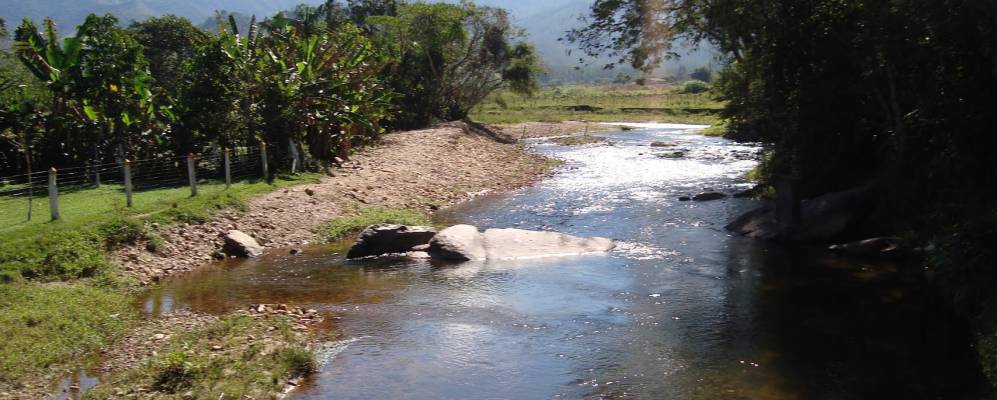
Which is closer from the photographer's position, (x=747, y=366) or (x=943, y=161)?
(x=747, y=366)

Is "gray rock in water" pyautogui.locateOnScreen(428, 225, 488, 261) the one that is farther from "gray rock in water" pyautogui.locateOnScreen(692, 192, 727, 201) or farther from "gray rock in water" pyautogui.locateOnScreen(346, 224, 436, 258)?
"gray rock in water" pyautogui.locateOnScreen(692, 192, 727, 201)

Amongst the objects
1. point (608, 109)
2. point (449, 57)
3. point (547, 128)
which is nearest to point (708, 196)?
point (449, 57)

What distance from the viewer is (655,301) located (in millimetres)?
13664

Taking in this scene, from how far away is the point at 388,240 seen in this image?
701 inches

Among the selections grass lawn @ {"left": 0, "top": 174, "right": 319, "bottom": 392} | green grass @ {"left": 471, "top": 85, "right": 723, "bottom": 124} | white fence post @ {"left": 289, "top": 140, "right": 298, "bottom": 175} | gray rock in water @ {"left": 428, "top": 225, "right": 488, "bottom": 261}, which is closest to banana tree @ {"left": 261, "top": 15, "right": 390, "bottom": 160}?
white fence post @ {"left": 289, "top": 140, "right": 298, "bottom": 175}

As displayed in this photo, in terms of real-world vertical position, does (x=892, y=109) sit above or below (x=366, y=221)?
above

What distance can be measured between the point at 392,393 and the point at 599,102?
243 feet

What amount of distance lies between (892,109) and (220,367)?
52.9ft

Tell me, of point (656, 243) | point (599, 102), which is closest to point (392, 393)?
point (656, 243)

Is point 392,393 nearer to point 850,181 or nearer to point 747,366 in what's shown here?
point 747,366

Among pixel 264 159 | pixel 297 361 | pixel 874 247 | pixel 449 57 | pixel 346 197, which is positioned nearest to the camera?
pixel 297 361

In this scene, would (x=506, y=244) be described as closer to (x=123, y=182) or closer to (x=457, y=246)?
(x=457, y=246)

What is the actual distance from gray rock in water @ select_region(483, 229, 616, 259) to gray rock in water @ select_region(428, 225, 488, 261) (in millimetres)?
205

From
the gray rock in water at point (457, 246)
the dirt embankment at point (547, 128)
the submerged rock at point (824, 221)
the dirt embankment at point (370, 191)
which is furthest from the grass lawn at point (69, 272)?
the dirt embankment at point (547, 128)
